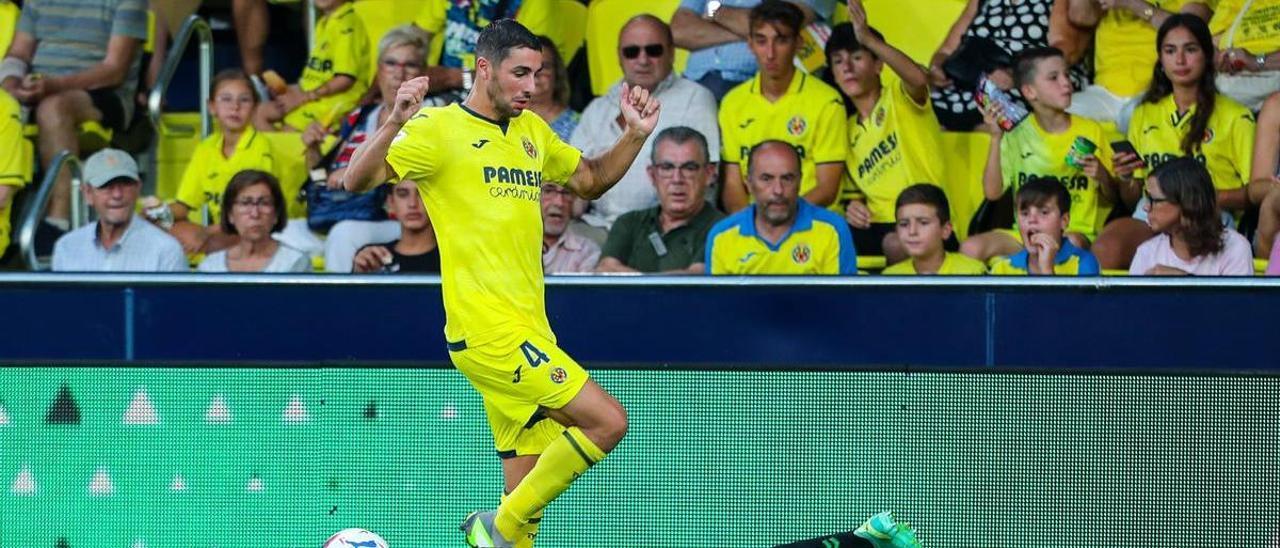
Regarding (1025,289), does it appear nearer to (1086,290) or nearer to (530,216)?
(1086,290)

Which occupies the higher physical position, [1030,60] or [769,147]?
[1030,60]

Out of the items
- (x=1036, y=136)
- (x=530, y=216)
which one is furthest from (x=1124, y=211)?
(x=530, y=216)

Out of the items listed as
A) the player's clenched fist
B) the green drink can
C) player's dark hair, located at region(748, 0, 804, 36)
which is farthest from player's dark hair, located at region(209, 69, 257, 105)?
the green drink can

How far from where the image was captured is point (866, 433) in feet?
20.6

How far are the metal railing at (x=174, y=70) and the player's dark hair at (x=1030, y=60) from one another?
13.4ft

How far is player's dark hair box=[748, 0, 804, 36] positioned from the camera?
321 inches

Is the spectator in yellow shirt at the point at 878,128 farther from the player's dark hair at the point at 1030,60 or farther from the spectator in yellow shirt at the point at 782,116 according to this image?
the player's dark hair at the point at 1030,60

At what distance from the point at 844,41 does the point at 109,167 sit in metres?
3.48

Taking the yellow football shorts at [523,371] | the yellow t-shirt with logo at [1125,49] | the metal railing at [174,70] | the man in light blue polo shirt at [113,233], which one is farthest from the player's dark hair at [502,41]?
the metal railing at [174,70]

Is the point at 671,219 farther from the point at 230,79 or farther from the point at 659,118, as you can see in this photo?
the point at 230,79

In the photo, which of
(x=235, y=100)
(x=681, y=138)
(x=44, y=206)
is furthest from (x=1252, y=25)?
(x=44, y=206)

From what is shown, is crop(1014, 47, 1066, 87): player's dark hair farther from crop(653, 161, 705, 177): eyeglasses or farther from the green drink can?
crop(653, 161, 705, 177): eyeglasses

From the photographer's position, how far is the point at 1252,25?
782 centimetres

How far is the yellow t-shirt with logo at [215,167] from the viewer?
8664 mm
